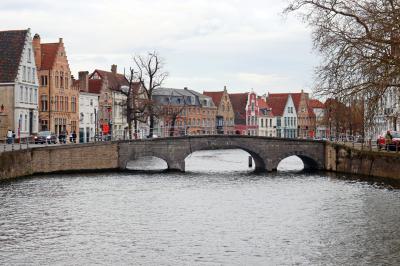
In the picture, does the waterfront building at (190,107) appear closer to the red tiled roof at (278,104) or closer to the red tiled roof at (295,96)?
the red tiled roof at (278,104)

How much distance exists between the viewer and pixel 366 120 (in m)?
35.9

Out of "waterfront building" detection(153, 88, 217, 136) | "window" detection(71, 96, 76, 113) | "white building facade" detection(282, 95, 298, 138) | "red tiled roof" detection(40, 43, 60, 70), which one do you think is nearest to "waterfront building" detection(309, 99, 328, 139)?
"white building facade" detection(282, 95, 298, 138)

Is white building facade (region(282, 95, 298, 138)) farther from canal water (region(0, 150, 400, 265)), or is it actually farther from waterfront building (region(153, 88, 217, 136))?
canal water (region(0, 150, 400, 265))

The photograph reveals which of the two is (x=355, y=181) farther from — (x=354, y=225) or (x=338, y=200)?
(x=354, y=225)

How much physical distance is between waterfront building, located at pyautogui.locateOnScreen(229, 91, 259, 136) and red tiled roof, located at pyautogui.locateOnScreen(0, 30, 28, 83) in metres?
63.0

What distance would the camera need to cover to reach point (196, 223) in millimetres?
27281

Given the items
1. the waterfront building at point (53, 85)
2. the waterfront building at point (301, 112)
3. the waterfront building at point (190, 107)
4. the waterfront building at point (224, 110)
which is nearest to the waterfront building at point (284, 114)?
the waterfront building at point (301, 112)

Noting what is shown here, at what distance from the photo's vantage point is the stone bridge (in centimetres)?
5369

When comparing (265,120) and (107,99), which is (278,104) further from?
(107,99)

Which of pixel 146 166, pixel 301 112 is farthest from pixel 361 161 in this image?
pixel 301 112

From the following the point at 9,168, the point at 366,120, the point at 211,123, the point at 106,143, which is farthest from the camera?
the point at 211,123

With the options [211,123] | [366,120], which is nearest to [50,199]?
[366,120]

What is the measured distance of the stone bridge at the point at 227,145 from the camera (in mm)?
53688

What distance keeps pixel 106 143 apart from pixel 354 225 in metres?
28.5
